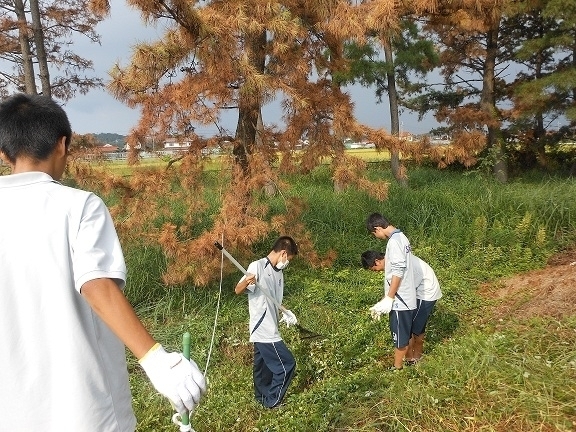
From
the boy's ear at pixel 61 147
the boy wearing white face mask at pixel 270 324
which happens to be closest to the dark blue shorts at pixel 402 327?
the boy wearing white face mask at pixel 270 324

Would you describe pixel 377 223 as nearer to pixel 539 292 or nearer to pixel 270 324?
pixel 270 324

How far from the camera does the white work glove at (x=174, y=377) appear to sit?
1211 mm

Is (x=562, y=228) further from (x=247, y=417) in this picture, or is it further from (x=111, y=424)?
(x=111, y=424)

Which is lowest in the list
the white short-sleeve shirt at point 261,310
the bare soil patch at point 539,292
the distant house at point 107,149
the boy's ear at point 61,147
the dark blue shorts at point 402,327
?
the bare soil patch at point 539,292

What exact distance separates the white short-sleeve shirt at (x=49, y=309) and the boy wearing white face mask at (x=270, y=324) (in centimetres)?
204

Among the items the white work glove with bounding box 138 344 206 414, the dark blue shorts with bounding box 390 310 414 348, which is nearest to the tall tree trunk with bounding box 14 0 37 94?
the dark blue shorts with bounding box 390 310 414 348

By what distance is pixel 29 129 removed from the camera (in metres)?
1.33

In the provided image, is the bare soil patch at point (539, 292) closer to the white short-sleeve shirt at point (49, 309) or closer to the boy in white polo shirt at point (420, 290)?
the boy in white polo shirt at point (420, 290)

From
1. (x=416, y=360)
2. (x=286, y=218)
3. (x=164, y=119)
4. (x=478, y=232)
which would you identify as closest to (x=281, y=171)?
(x=286, y=218)

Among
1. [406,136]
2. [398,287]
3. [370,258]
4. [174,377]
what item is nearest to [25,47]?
[406,136]

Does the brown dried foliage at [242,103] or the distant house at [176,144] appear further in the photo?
the distant house at [176,144]

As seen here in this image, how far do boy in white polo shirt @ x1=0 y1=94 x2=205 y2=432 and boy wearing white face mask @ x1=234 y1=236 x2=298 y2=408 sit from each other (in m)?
2.03

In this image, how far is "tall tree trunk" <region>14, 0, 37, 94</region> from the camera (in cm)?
894

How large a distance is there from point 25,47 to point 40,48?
10.1 inches
